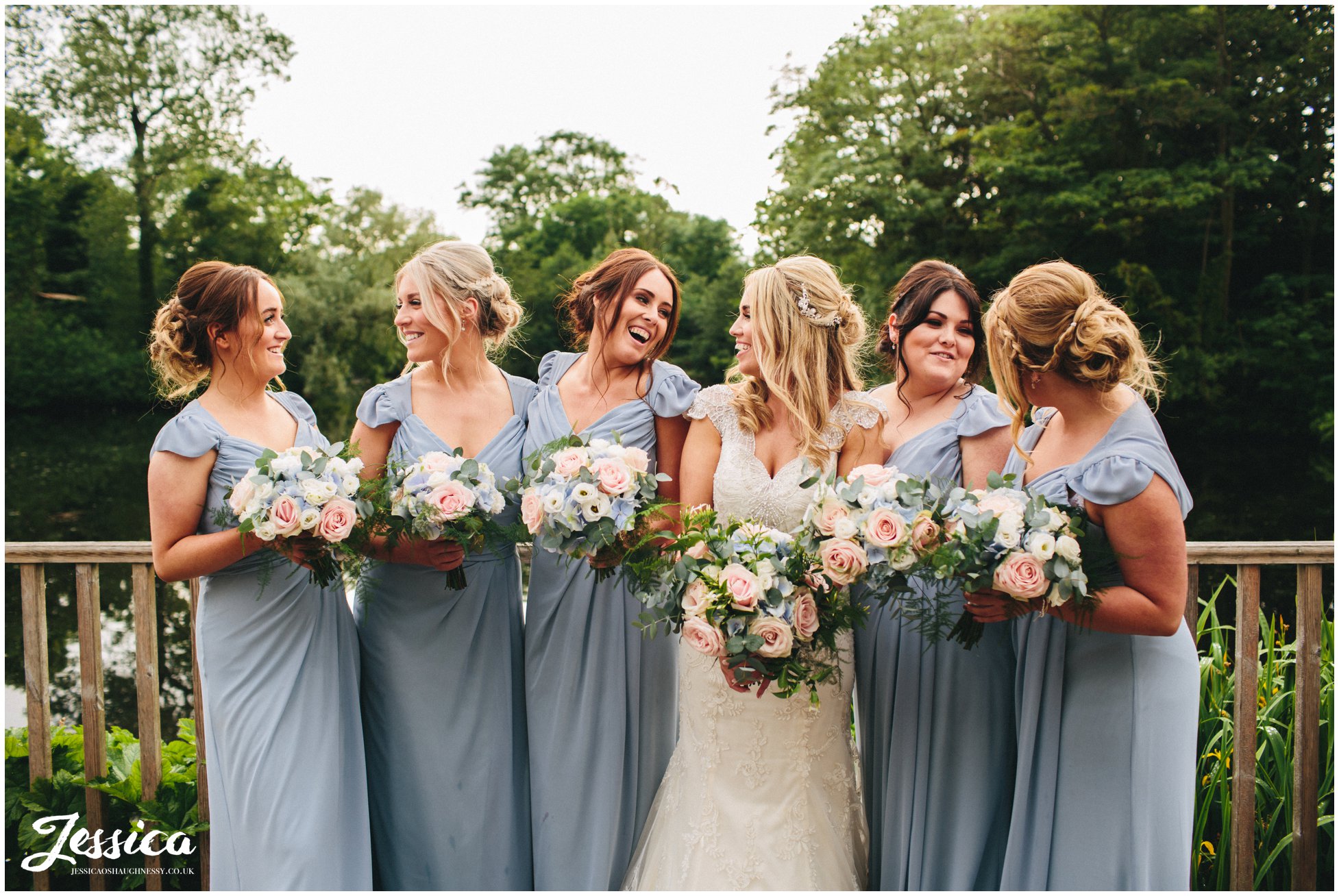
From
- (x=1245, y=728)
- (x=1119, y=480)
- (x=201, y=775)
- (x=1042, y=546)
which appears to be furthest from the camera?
(x=201, y=775)

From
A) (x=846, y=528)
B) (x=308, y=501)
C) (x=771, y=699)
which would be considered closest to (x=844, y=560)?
(x=846, y=528)

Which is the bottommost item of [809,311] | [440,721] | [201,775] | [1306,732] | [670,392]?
[201,775]

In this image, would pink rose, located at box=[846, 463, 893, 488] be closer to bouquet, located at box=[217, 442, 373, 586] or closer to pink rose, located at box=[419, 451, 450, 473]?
pink rose, located at box=[419, 451, 450, 473]

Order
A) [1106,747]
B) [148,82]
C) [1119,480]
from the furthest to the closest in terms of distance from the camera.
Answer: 1. [148,82]
2. [1106,747]
3. [1119,480]

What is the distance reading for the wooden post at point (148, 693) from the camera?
3693 millimetres

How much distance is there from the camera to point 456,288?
360 cm

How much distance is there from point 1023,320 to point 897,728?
1.43m

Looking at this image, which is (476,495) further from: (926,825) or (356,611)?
(926,825)

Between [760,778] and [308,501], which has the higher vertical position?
[308,501]

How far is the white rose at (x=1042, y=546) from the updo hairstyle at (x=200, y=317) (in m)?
Result: 2.65

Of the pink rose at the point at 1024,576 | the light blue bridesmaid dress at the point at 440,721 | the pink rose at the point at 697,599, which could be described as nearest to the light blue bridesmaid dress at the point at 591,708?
the light blue bridesmaid dress at the point at 440,721

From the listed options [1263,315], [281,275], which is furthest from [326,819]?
[281,275]

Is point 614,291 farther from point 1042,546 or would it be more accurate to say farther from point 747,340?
point 1042,546

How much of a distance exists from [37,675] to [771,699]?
117 inches
